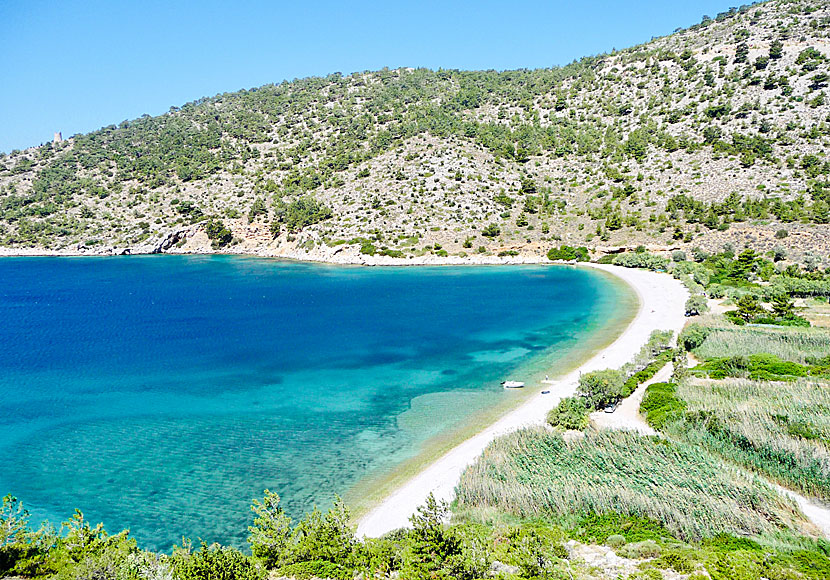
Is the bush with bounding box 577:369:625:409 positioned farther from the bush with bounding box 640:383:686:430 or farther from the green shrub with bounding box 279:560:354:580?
the green shrub with bounding box 279:560:354:580

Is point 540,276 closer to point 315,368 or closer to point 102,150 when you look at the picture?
point 315,368

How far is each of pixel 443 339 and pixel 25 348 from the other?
3437cm

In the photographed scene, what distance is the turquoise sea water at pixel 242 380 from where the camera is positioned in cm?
2053

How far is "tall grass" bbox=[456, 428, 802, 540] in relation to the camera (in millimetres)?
15148

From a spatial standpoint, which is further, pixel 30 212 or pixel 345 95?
pixel 345 95

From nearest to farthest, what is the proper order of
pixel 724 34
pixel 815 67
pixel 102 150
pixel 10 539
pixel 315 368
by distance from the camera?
1. pixel 10 539
2. pixel 315 368
3. pixel 815 67
4. pixel 724 34
5. pixel 102 150

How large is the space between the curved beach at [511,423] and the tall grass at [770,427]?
21.7 feet

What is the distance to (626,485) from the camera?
16953 millimetres

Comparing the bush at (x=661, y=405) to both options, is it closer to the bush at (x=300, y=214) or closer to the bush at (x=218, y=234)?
the bush at (x=300, y=214)

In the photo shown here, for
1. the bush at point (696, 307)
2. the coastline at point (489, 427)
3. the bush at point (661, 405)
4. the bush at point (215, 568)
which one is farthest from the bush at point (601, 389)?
the bush at point (696, 307)

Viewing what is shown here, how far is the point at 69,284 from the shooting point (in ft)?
239

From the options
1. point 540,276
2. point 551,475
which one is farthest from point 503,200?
point 551,475

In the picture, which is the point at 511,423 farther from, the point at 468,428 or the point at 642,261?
the point at 642,261

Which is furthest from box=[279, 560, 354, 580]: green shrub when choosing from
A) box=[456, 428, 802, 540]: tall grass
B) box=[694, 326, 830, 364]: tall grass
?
box=[694, 326, 830, 364]: tall grass
